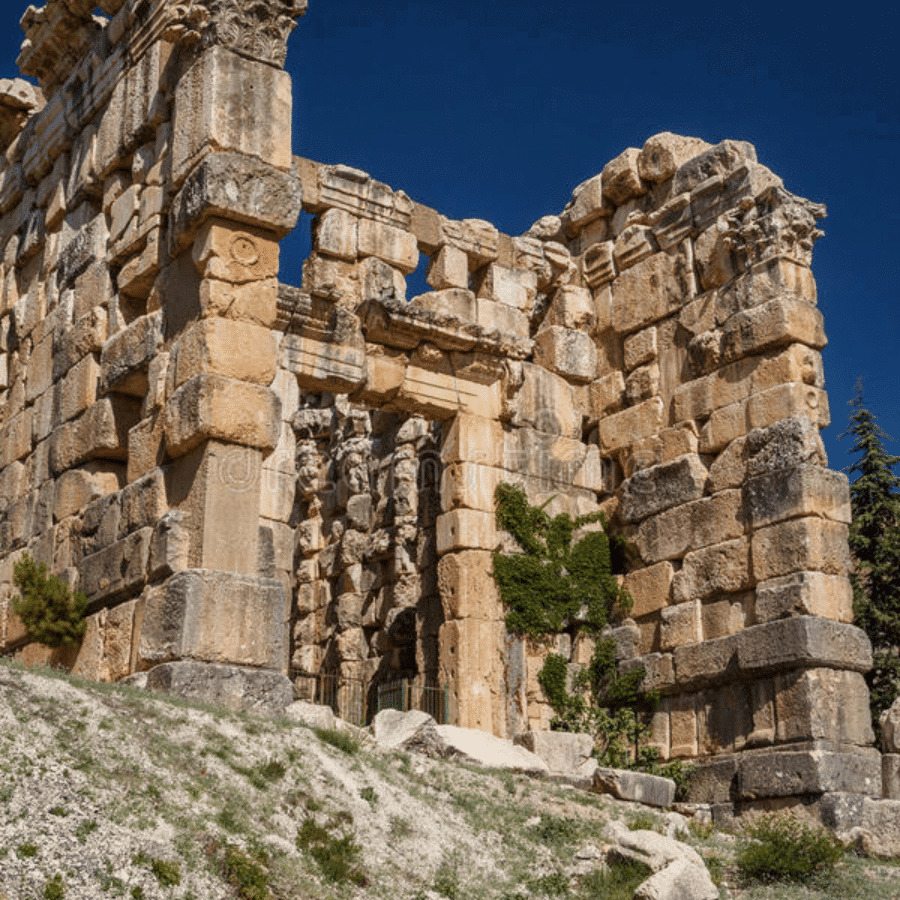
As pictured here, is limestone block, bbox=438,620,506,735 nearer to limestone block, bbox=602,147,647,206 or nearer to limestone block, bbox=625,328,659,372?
limestone block, bbox=625,328,659,372

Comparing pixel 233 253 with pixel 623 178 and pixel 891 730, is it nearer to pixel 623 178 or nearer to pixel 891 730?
pixel 623 178

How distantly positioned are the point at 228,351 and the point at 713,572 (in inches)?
245

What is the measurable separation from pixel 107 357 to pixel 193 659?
13.4ft

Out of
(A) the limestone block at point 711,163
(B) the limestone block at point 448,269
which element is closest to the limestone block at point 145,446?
(B) the limestone block at point 448,269

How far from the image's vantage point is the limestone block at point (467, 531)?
50.1ft

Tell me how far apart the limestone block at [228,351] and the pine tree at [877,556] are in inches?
414

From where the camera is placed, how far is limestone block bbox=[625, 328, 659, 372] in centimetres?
1641

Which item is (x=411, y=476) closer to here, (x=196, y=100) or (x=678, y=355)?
(x=678, y=355)

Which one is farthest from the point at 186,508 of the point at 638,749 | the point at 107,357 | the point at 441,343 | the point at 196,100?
the point at 638,749

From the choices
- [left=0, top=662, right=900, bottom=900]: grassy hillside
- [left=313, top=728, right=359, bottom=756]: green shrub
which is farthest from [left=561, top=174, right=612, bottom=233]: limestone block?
[left=313, top=728, right=359, bottom=756]: green shrub

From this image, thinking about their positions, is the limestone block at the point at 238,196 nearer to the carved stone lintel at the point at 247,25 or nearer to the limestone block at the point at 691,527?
the carved stone lintel at the point at 247,25

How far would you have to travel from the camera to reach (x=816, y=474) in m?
13.9

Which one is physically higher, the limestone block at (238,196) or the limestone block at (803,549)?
the limestone block at (238,196)

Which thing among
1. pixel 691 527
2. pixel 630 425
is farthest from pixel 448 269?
pixel 691 527
